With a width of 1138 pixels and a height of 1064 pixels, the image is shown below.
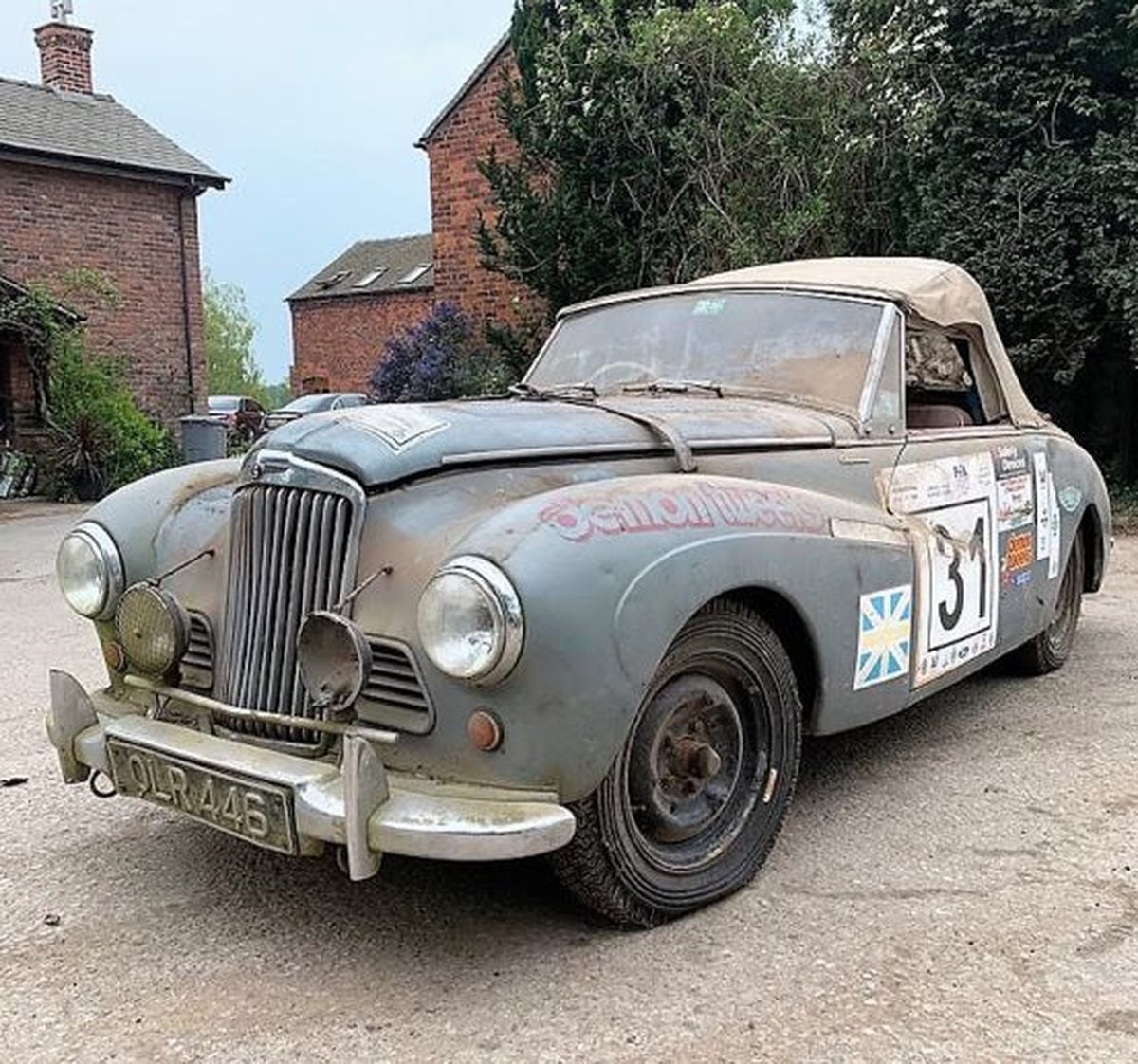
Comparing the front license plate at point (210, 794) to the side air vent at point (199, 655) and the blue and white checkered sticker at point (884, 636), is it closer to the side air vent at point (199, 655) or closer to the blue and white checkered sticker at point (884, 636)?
the side air vent at point (199, 655)

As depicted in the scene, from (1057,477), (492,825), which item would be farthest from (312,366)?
(492,825)

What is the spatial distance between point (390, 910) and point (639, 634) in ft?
3.59

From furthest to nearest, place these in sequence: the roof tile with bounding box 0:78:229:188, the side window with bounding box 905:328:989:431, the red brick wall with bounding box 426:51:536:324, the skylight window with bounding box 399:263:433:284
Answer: the skylight window with bounding box 399:263:433:284 < the roof tile with bounding box 0:78:229:188 < the red brick wall with bounding box 426:51:536:324 < the side window with bounding box 905:328:989:431

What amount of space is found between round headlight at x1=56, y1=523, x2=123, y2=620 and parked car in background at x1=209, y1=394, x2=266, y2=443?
53.9ft

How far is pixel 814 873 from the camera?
11.0 feet

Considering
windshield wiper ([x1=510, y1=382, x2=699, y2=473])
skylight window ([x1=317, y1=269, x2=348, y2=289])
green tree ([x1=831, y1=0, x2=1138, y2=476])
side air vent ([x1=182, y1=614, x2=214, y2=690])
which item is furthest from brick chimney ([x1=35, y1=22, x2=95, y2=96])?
side air vent ([x1=182, y1=614, x2=214, y2=690])

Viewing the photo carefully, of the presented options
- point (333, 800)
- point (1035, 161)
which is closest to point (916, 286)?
point (333, 800)

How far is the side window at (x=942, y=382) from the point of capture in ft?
15.9

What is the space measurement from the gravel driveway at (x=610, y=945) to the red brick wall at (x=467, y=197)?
551 inches

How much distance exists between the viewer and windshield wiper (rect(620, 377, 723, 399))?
4.25m

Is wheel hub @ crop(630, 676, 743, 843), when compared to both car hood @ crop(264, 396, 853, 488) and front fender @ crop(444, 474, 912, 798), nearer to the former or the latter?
front fender @ crop(444, 474, 912, 798)

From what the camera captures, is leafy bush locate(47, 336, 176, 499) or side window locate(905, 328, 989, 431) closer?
side window locate(905, 328, 989, 431)

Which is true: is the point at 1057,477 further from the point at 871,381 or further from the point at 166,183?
the point at 166,183

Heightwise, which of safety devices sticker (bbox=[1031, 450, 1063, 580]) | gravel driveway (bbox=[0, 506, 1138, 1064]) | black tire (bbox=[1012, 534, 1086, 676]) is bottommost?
gravel driveway (bbox=[0, 506, 1138, 1064])
